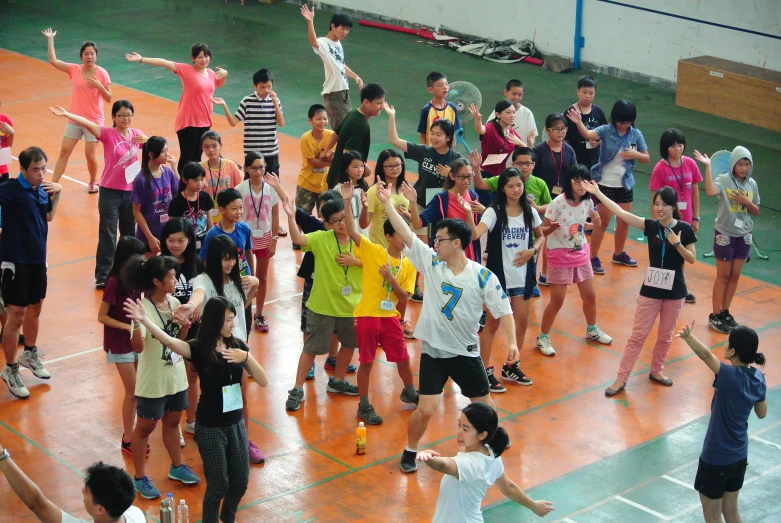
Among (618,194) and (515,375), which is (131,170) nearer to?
(515,375)

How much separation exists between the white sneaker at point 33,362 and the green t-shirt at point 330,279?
8.37ft

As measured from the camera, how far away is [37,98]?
63.3 feet

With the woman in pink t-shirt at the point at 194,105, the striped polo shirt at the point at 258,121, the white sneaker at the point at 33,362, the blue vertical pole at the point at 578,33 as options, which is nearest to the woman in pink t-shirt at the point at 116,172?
the striped polo shirt at the point at 258,121

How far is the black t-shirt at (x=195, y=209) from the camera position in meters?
9.73

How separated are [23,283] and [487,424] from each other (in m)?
5.01

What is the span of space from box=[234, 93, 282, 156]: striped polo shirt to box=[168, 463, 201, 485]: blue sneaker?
5.25 meters

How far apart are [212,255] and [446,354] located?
1.84 m

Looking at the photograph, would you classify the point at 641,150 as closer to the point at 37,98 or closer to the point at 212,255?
the point at 212,255

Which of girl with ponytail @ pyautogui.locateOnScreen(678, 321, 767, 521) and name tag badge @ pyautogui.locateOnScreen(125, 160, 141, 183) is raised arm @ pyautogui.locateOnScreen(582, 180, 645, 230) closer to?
girl with ponytail @ pyautogui.locateOnScreen(678, 321, 767, 521)

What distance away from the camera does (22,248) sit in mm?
9344

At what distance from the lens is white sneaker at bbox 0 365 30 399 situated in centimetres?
949

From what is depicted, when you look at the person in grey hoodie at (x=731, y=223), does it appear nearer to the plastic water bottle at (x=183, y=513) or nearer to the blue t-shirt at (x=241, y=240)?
the blue t-shirt at (x=241, y=240)

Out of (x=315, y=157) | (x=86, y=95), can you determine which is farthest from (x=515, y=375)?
(x=86, y=95)

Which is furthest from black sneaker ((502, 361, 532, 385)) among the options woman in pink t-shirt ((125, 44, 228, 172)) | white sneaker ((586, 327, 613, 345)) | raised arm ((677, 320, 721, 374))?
woman in pink t-shirt ((125, 44, 228, 172))
